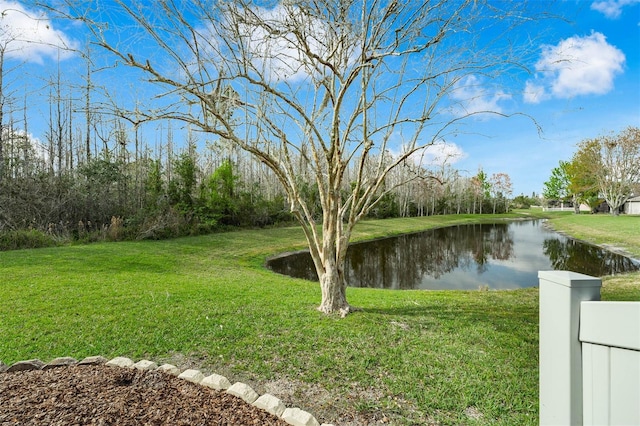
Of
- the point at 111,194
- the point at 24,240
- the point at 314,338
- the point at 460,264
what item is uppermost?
the point at 111,194

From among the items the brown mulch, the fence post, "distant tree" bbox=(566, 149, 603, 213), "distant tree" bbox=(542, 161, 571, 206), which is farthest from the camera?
"distant tree" bbox=(542, 161, 571, 206)

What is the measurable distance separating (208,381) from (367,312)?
2.45 m

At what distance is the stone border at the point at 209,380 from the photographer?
2.21 metres

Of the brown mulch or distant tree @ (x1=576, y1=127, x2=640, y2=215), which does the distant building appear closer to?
A: distant tree @ (x1=576, y1=127, x2=640, y2=215)

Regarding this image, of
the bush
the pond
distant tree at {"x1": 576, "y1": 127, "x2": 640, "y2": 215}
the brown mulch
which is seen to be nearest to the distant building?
distant tree at {"x1": 576, "y1": 127, "x2": 640, "y2": 215}

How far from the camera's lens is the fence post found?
46.3 inches

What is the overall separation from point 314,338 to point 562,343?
8.93 feet

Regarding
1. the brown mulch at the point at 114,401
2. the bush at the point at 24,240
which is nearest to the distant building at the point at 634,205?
the brown mulch at the point at 114,401

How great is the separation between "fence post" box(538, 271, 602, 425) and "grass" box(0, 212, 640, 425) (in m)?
1.22

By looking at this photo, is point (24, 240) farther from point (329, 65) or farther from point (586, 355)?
point (586, 355)

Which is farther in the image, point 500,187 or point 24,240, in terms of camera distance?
point 500,187

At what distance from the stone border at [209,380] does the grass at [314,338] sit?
0.22 meters

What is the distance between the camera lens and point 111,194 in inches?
602

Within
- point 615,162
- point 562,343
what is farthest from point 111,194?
point 615,162
